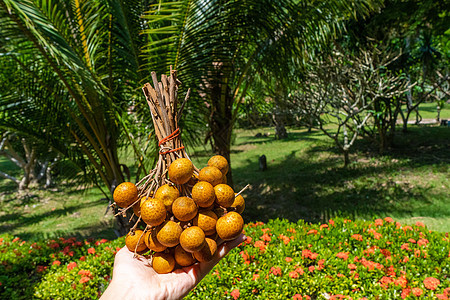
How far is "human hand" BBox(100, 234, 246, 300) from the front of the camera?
1.40 meters

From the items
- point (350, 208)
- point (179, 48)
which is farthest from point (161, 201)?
point (350, 208)

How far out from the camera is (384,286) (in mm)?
2674

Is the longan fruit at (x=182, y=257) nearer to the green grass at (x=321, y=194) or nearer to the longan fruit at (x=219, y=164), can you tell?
the longan fruit at (x=219, y=164)

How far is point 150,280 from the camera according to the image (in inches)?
56.9

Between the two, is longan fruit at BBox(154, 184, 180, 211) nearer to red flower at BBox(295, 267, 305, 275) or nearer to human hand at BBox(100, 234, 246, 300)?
human hand at BBox(100, 234, 246, 300)

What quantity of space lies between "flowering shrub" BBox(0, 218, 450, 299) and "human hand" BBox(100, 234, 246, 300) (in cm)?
132

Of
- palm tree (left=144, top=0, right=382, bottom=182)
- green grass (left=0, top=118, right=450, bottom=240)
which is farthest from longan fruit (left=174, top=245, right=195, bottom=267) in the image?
green grass (left=0, top=118, right=450, bottom=240)

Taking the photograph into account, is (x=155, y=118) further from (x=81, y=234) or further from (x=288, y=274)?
(x=81, y=234)

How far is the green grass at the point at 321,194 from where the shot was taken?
645 centimetres

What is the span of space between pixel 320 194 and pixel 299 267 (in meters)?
5.11

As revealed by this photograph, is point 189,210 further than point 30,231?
No

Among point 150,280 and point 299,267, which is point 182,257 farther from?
point 299,267

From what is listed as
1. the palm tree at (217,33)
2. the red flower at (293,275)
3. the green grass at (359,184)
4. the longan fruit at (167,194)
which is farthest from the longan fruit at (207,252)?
the green grass at (359,184)

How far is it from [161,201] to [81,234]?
256 inches
